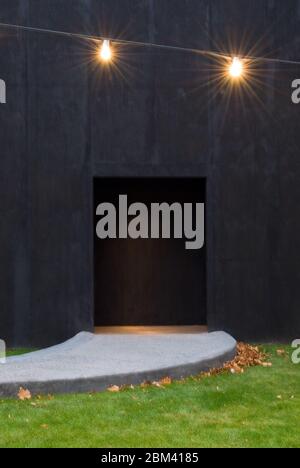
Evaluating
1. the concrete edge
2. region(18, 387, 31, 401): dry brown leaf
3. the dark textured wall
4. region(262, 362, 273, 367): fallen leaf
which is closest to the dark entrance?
the dark textured wall

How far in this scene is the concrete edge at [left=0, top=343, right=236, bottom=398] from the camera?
5.99 metres

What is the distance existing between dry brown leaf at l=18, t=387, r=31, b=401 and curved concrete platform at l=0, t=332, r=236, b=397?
1.5 inches

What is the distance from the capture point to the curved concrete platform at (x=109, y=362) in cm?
614

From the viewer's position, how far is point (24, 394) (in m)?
5.96

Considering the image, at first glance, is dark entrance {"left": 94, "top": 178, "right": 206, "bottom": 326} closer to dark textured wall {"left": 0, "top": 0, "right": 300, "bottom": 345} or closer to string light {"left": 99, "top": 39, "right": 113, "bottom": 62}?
dark textured wall {"left": 0, "top": 0, "right": 300, "bottom": 345}

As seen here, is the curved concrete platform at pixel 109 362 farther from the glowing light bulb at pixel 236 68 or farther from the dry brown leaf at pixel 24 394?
the glowing light bulb at pixel 236 68

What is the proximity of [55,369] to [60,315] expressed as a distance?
2.66 meters

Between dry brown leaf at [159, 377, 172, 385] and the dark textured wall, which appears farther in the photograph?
the dark textured wall

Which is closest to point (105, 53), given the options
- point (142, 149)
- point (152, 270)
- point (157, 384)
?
point (142, 149)

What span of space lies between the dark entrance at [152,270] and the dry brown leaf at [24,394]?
461cm

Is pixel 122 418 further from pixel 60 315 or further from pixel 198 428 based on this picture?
pixel 60 315

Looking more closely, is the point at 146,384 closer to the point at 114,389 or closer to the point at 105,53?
the point at 114,389

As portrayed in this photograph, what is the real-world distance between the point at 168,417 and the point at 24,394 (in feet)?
4.75
